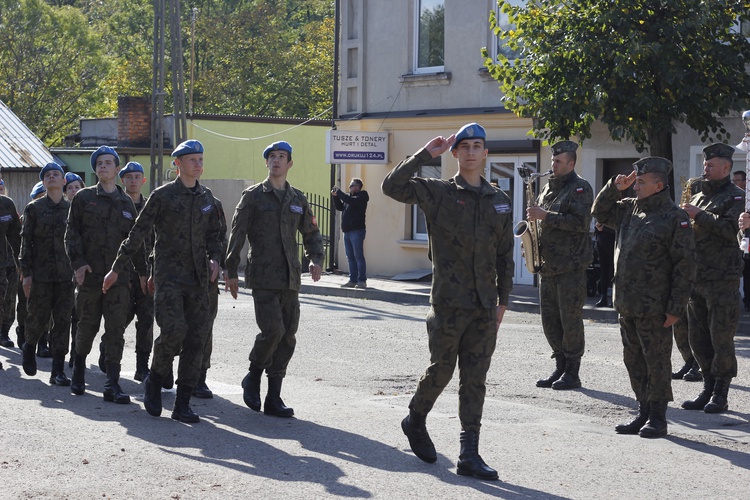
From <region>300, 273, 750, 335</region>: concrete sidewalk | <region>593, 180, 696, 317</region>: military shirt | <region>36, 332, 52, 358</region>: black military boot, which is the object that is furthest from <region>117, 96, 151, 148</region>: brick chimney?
<region>593, 180, 696, 317</region>: military shirt

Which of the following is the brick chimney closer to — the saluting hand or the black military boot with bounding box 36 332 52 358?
the black military boot with bounding box 36 332 52 358

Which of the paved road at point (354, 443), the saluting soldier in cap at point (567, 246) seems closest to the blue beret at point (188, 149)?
the paved road at point (354, 443)

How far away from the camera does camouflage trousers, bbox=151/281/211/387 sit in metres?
8.56

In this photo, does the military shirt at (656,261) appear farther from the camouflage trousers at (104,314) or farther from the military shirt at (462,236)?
the camouflage trousers at (104,314)

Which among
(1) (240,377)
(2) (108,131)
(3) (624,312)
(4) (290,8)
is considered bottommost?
(1) (240,377)

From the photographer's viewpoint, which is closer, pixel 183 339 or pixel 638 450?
pixel 638 450

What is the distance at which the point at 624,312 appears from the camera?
8172mm

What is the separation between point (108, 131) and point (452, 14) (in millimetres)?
16561

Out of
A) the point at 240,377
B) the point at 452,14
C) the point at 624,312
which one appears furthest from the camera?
the point at 452,14

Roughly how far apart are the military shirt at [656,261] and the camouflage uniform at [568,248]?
179cm

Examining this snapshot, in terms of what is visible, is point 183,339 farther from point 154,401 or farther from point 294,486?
point 294,486

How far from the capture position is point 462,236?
7.04 m

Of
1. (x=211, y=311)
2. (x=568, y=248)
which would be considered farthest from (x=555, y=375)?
(x=211, y=311)

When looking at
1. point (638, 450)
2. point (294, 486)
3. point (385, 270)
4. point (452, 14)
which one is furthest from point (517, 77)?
point (294, 486)
